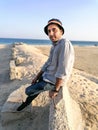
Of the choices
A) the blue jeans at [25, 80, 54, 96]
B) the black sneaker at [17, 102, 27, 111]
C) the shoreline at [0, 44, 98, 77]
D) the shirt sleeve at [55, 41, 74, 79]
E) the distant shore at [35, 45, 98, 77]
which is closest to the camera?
the shirt sleeve at [55, 41, 74, 79]

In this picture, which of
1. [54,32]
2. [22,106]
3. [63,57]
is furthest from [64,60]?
[22,106]

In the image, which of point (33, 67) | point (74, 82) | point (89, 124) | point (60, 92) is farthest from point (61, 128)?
point (33, 67)

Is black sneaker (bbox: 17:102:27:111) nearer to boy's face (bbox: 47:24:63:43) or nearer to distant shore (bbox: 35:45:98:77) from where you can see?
boy's face (bbox: 47:24:63:43)

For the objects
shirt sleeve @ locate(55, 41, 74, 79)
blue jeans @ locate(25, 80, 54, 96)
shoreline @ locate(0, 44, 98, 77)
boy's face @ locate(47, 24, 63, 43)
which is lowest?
shoreline @ locate(0, 44, 98, 77)

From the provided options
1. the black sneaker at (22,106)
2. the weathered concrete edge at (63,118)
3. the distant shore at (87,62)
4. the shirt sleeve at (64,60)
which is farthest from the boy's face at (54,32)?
the distant shore at (87,62)

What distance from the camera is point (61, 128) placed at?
156 inches

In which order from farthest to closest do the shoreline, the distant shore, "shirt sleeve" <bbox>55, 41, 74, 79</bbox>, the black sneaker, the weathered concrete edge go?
the distant shore < the shoreline < the black sneaker < the weathered concrete edge < "shirt sleeve" <bbox>55, 41, 74, 79</bbox>

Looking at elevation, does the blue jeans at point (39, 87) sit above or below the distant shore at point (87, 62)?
above

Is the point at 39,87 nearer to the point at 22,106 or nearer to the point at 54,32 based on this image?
the point at 22,106

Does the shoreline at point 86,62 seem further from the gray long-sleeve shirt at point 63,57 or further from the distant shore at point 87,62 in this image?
the gray long-sleeve shirt at point 63,57

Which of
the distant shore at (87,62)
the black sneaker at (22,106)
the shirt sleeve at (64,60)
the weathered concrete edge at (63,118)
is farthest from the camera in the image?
the distant shore at (87,62)

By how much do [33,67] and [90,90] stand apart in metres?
3.54

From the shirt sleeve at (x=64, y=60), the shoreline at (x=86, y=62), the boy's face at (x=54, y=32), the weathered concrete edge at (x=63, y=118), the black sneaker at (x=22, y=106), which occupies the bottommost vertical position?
the shoreline at (x=86, y=62)

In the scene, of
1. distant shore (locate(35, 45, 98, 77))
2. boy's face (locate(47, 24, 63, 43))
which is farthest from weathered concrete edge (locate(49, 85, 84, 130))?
distant shore (locate(35, 45, 98, 77))
